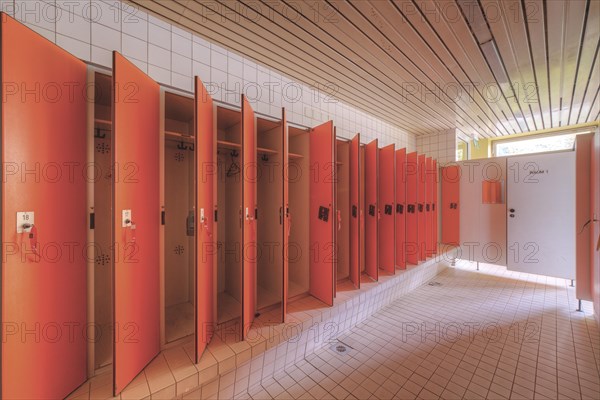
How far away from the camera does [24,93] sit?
1.09 m

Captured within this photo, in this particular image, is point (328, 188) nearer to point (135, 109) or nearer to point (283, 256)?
point (283, 256)

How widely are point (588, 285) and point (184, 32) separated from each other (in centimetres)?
525

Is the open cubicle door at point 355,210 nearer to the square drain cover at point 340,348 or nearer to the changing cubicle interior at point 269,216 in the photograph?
the square drain cover at point 340,348

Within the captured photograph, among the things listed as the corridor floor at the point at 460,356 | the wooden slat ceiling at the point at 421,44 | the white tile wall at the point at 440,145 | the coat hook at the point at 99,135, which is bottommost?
the corridor floor at the point at 460,356

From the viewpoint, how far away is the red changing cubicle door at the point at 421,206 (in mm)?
3514

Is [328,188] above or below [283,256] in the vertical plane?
above

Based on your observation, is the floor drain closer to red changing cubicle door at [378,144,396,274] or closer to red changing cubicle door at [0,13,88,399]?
red changing cubicle door at [378,144,396,274]

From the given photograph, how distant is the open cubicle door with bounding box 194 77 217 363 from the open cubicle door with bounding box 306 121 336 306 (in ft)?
3.38

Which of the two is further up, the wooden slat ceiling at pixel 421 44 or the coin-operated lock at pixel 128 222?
the wooden slat ceiling at pixel 421 44

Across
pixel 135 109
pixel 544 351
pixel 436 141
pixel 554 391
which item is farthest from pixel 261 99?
pixel 436 141

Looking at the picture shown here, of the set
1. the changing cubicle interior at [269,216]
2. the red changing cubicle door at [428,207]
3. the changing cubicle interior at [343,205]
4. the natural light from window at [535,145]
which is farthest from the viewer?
the natural light from window at [535,145]

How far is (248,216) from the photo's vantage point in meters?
1.81

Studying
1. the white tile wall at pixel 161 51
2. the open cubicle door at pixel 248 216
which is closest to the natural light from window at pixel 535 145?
the white tile wall at pixel 161 51

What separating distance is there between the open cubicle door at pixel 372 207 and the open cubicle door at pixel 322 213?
79cm
